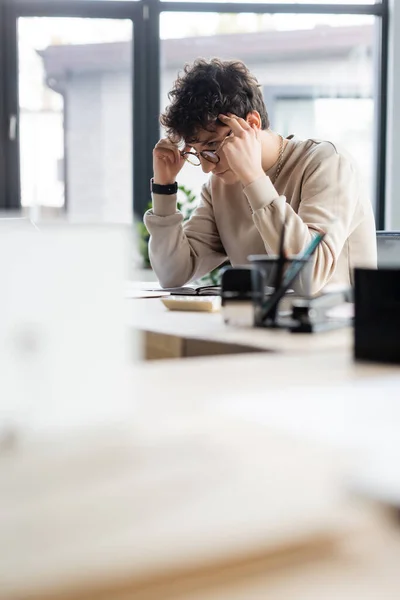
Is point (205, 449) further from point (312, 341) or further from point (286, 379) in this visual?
point (312, 341)

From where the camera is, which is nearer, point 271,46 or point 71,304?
point 71,304

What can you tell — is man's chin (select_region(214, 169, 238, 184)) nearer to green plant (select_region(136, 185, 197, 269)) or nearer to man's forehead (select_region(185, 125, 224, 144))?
man's forehead (select_region(185, 125, 224, 144))

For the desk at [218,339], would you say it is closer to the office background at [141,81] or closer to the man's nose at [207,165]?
the man's nose at [207,165]

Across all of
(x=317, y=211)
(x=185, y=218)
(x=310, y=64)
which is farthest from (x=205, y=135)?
(x=310, y=64)

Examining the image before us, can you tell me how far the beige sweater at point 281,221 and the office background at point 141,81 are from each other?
5.16 ft

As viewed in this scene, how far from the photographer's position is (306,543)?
0.50 meters

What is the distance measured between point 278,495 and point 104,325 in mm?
198

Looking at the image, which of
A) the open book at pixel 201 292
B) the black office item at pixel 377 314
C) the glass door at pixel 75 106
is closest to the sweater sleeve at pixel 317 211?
the open book at pixel 201 292

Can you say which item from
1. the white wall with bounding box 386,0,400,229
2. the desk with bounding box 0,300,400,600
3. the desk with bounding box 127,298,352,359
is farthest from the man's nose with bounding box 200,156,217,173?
the white wall with bounding box 386,0,400,229

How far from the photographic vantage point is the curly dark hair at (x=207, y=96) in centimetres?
228

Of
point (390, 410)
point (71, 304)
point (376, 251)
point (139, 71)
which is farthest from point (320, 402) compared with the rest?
point (139, 71)

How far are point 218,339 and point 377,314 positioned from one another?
0.98 feet

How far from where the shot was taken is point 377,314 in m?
1.15

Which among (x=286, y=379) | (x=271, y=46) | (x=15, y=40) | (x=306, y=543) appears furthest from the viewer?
(x=271, y=46)
